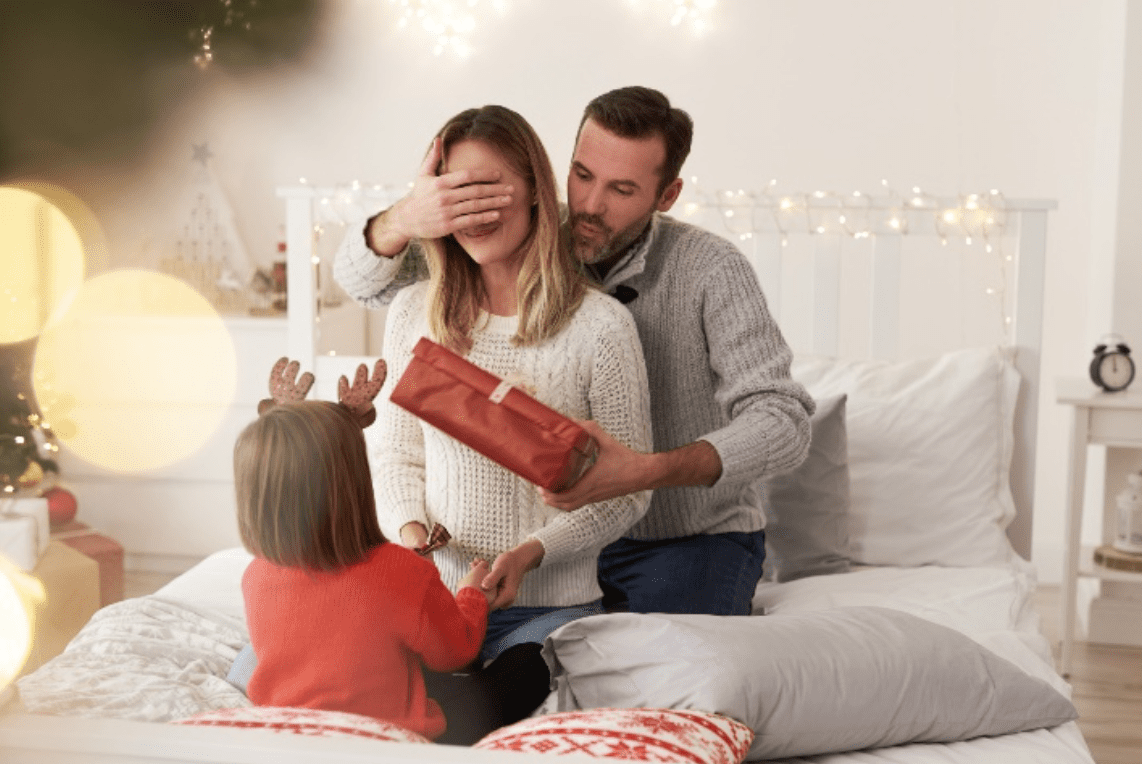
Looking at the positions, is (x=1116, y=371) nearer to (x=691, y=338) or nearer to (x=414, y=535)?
(x=691, y=338)

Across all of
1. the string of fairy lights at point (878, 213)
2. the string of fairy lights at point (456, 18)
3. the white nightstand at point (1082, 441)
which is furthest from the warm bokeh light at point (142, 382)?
the white nightstand at point (1082, 441)

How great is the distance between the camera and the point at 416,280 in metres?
1.70

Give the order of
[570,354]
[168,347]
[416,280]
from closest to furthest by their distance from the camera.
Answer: [570,354] → [416,280] → [168,347]

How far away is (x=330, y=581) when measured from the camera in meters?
1.17

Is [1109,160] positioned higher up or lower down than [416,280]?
higher up

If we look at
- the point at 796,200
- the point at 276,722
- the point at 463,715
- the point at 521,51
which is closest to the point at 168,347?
the point at 521,51

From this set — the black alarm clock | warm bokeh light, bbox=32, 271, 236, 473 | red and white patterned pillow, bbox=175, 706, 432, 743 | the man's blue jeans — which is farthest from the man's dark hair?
warm bokeh light, bbox=32, 271, 236, 473

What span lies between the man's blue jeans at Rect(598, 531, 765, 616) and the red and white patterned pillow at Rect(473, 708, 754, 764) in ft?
1.77

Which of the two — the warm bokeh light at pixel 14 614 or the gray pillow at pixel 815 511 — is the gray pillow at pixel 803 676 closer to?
the gray pillow at pixel 815 511

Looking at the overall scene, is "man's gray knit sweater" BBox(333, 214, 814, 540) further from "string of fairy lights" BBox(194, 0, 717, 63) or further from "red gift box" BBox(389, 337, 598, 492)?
"string of fairy lights" BBox(194, 0, 717, 63)

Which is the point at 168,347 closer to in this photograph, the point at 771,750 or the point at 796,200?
the point at 796,200

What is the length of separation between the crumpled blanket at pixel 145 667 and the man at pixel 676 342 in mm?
483

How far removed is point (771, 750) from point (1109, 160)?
2227 millimetres

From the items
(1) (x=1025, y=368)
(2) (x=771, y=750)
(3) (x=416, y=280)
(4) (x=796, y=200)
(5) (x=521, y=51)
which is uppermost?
(5) (x=521, y=51)
